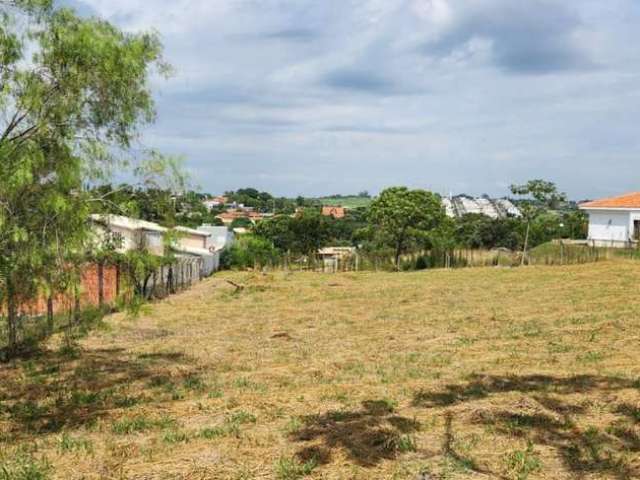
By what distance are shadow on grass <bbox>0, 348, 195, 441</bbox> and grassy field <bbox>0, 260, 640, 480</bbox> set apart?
0.11 ft

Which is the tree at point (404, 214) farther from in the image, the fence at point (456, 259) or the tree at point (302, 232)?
the tree at point (302, 232)

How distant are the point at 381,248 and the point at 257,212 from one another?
69.2m

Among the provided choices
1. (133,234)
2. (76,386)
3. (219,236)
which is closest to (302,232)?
(219,236)

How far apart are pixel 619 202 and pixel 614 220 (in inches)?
42.8

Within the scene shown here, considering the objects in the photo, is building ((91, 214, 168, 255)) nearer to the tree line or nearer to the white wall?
the tree line

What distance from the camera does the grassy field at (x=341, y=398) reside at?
4.96 metres

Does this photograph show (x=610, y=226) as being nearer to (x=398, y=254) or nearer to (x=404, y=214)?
(x=404, y=214)

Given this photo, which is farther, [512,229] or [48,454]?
[512,229]

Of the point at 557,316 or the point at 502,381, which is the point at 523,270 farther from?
the point at 502,381

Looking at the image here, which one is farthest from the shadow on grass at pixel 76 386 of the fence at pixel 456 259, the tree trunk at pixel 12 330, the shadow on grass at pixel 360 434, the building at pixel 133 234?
the fence at pixel 456 259

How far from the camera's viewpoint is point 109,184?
750cm

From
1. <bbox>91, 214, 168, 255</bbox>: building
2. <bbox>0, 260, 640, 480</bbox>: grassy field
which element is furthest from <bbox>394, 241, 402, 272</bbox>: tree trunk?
<bbox>91, 214, 168, 255</bbox>: building

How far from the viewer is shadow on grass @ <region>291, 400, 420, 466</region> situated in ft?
16.9

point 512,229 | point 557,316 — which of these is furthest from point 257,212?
point 557,316
